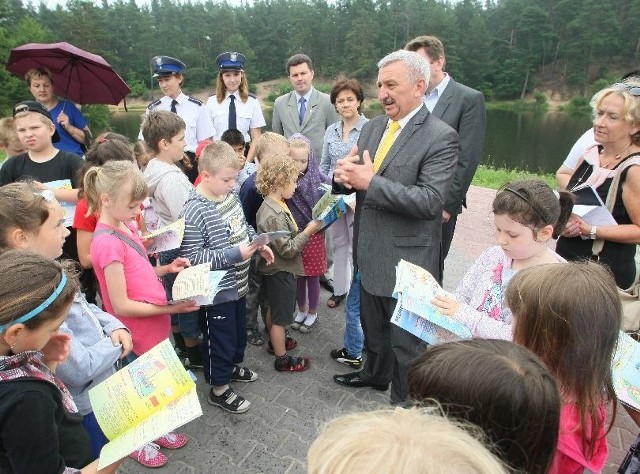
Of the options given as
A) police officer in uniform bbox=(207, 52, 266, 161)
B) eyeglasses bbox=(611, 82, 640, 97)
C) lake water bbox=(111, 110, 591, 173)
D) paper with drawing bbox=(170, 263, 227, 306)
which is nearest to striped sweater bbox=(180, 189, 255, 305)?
paper with drawing bbox=(170, 263, 227, 306)

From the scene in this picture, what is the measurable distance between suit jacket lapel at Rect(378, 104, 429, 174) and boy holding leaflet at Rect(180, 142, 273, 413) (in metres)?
1.02

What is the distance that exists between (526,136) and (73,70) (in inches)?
1262

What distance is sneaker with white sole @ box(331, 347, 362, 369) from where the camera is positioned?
353 cm

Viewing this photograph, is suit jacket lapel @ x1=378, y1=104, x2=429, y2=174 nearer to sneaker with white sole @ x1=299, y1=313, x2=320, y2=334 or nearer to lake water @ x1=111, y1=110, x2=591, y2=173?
sneaker with white sole @ x1=299, y1=313, x2=320, y2=334

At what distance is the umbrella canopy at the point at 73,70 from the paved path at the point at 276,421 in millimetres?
3612

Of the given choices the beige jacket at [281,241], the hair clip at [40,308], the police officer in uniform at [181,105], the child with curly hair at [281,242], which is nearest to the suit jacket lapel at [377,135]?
the child with curly hair at [281,242]

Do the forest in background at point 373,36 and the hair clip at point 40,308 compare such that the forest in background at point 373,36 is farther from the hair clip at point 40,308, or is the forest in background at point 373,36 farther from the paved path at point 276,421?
the hair clip at point 40,308

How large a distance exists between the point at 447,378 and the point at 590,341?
0.73 metres

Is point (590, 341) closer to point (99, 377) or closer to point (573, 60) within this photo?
point (99, 377)

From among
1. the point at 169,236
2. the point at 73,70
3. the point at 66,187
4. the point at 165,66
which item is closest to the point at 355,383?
the point at 169,236

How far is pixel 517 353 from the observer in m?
1.09

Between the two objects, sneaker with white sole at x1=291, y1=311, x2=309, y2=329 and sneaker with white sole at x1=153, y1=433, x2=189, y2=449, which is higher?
sneaker with white sole at x1=291, y1=311, x2=309, y2=329

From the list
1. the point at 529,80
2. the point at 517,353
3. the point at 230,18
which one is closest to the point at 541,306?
the point at 517,353

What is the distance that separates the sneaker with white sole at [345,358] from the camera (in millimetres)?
3529
